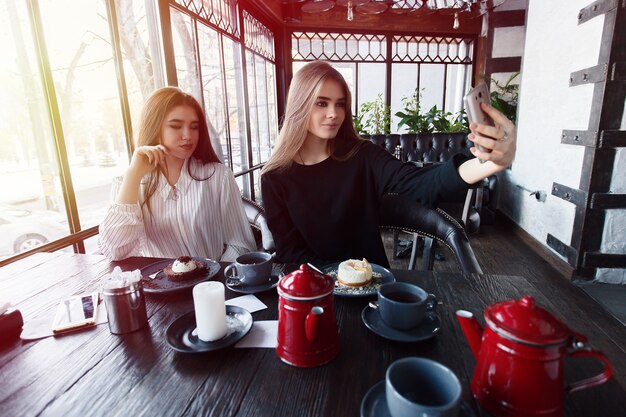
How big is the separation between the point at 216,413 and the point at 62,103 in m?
1.67

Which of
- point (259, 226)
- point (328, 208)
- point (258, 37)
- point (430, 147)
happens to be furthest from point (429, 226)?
point (258, 37)

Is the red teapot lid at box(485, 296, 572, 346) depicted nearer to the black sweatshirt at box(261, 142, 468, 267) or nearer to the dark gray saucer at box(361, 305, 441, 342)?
the dark gray saucer at box(361, 305, 441, 342)

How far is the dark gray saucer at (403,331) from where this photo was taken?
0.75m

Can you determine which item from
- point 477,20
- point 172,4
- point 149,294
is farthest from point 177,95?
point 477,20

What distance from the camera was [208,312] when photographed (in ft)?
2.52

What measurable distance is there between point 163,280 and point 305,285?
62cm

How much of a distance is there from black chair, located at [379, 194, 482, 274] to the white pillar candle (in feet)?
3.38

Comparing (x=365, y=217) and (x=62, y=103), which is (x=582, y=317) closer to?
(x=365, y=217)

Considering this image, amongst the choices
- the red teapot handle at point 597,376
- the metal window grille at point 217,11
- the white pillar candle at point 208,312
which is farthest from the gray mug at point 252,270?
the metal window grille at point 217,11

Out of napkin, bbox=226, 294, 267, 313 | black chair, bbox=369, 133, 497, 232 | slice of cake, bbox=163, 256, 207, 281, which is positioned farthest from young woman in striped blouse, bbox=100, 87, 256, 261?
black chair, bbox=369, 133, 497, 232

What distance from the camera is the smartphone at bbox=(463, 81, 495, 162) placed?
779 mm

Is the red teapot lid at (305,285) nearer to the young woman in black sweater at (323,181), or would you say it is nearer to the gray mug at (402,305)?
the gray mug at (402,305)

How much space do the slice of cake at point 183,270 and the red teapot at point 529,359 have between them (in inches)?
33.0

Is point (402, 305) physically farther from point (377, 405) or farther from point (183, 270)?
point (183, 270)
